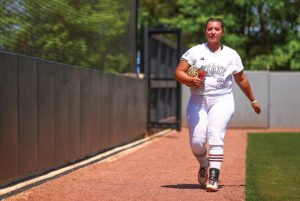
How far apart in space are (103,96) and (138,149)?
5.15 feet

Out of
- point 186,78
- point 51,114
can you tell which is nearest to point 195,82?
point 186,78

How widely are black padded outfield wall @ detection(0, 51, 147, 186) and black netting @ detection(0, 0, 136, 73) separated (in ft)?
1.00

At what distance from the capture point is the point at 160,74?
18.8 meters

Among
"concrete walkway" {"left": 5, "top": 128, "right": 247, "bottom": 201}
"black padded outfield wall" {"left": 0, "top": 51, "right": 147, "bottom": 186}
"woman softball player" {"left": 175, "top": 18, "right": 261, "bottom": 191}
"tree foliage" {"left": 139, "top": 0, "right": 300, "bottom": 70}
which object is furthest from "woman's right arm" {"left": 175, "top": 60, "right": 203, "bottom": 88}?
"tree foliage" {"left": 139, "top": 0, "right": 300, "bottom": 70}

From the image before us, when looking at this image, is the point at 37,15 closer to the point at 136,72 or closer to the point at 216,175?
the point at 216,175

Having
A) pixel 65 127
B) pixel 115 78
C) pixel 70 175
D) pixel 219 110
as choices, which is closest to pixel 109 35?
pixel 115 78

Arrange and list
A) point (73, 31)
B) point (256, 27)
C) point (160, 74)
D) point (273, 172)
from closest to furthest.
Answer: point (273, 172) → point (73, 31) → point (160, 74) → point (256, 27)

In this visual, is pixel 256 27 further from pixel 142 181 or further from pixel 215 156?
pixel 215 156

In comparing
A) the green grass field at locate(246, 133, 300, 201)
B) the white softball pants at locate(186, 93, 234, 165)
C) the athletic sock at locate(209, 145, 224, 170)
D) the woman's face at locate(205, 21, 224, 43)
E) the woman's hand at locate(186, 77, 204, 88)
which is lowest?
the green grass field at locate(246, 133, 300, 201)

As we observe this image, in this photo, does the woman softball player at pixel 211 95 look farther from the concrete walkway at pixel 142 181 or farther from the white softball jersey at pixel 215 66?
the concrete walkway at pixel 142 181

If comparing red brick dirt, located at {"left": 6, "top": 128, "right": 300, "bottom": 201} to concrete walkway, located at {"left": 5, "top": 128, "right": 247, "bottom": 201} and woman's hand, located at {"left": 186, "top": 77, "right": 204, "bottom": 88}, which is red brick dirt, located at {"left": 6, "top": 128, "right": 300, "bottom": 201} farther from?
woman's hand, located at {"left": 186, "top": 77, "right": 204, "bottom": 88}

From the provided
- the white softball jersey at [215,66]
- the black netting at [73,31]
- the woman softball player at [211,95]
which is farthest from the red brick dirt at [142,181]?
the black netting at [73,31]

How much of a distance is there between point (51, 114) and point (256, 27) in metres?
24.2

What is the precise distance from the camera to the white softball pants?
5.88 meters
